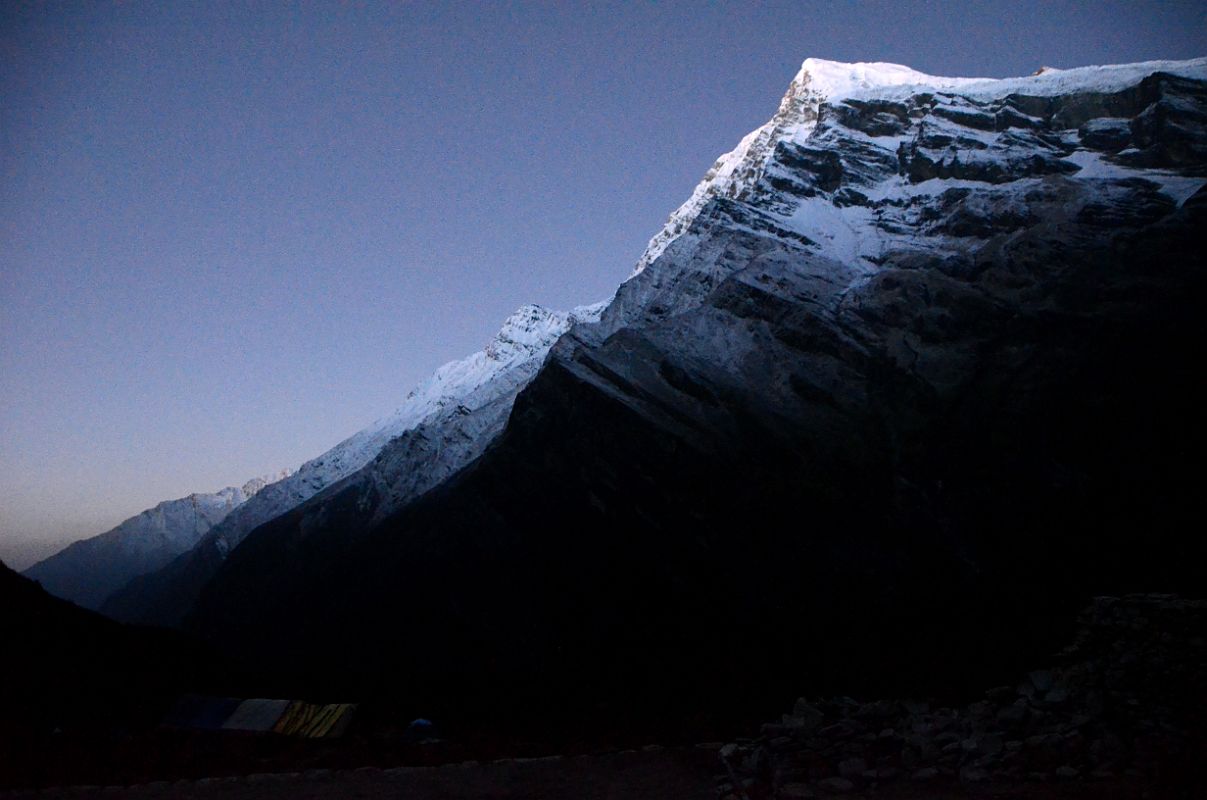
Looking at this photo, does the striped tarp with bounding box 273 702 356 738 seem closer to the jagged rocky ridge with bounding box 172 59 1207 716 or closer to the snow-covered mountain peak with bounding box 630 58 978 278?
the jagged rocky ridge with bounding box 172 59 1207 716

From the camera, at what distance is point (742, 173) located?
115750 mm

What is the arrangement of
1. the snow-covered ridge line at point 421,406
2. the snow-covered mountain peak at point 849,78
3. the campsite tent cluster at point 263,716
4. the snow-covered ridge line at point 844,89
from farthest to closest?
the snow-covered ridge line at point 421,406 < the snow-covered mountain peak at point 849,78 < the snow-covered ridge line at point 844,89 < the campsite tent cluster at point 263,716

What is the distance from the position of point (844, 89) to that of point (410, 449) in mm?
88046

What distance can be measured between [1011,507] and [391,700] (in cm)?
4534

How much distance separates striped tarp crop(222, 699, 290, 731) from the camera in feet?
102

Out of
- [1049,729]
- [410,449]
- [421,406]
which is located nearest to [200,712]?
[1049,729]

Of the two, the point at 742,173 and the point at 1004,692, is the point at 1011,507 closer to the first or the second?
the point at 1004,692

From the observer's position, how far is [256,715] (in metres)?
32.0

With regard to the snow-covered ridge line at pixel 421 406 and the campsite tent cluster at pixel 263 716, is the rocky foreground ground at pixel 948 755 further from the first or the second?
the snow-covered ridge line at pixel 421 406

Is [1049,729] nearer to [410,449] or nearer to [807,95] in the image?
[410,449]

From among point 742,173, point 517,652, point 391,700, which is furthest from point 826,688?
point 742,173

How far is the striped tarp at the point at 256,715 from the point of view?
31.2m

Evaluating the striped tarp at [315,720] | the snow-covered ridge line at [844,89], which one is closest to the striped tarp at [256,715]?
the striped tarp at [315,720]

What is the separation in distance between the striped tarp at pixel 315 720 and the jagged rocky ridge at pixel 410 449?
7514 cm
